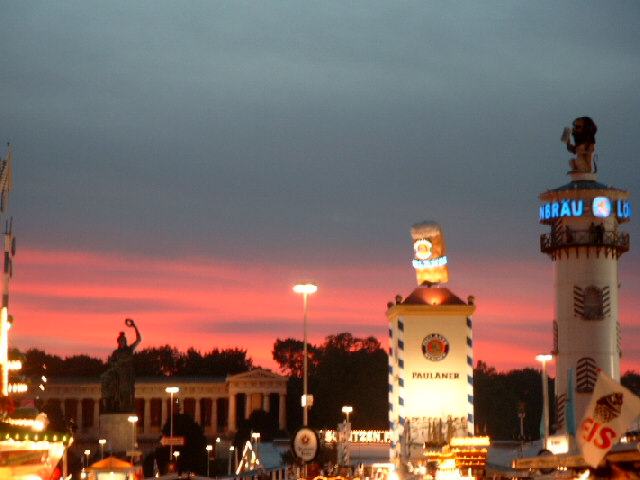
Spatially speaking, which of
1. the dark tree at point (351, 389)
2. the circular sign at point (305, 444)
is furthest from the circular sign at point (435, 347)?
the dark tree at point (351, 389)

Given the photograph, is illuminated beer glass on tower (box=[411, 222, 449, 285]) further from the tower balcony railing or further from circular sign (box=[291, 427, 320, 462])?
circular sign (box=[291, 427, 320, 462])

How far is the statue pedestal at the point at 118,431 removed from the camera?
7956 centimetres

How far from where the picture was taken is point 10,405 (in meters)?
27.1

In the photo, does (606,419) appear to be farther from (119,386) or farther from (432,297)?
(119,386)

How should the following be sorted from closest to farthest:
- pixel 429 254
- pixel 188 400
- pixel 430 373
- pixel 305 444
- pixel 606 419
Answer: pixel 606 419 < pixel 305 444 < pixel 430 373 < pixel 429 254 < pixel 188 400

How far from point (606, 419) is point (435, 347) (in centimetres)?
4704

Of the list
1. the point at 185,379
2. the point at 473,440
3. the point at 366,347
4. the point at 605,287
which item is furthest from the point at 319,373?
the point at 473,440

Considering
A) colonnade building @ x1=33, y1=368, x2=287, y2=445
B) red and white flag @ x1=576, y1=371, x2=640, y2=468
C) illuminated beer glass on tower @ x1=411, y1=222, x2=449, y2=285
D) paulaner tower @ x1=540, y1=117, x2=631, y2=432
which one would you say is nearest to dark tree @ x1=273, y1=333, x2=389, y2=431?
colonnade building @ x1=33, y1=368, x2=287, y2=445

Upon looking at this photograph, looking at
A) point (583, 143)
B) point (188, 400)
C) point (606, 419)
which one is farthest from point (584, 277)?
point (188, 400)

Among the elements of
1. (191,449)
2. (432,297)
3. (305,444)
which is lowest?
(305,444)

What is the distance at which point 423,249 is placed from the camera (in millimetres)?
72062

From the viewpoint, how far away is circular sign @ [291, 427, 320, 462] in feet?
→ 122

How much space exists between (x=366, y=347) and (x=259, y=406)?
49.9 ft

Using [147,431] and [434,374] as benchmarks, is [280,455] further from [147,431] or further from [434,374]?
[147,431]
